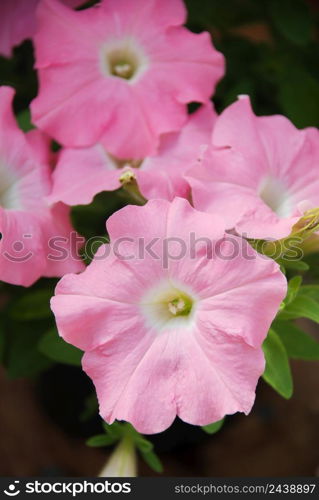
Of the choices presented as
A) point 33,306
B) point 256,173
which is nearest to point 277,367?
point 256,173

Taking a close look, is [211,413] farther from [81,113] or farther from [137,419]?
[81,113]

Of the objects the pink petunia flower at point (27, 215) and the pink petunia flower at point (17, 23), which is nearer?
the pink petunia flower at point (27, 215)

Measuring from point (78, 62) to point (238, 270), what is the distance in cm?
26

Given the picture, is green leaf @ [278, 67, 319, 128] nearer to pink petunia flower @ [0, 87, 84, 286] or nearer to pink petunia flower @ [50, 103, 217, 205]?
pink petunia flower @ [50, 103, 217, 205]

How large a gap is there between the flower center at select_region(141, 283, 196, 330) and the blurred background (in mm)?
148

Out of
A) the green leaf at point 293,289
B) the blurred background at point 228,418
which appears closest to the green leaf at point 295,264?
the green leaf at point 293,289

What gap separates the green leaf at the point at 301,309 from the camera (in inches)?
20.9

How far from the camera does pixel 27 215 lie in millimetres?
554

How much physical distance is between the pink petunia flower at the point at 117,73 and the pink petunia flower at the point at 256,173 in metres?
0.06

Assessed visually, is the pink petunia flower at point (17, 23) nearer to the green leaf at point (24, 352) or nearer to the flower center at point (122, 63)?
the flower center at point (122, 63)

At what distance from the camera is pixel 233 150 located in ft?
1.81

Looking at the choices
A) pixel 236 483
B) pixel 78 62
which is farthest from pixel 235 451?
pixel 78 62

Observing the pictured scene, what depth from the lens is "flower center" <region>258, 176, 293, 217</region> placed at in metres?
0.57

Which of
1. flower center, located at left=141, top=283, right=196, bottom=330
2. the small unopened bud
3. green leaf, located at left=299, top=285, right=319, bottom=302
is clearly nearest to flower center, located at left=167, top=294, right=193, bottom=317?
flower center, located at left=141, top=283, right=196, bottom=330
